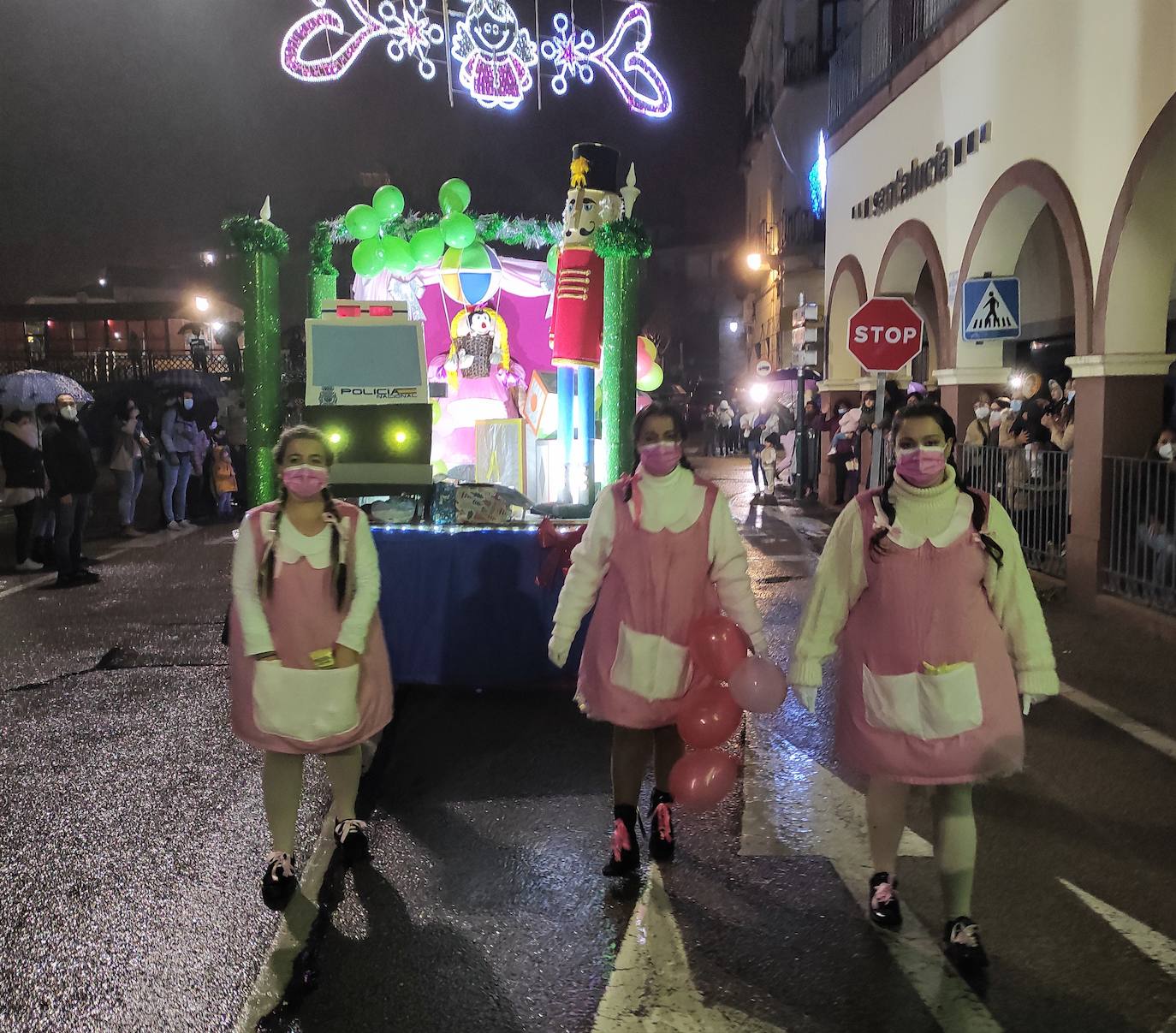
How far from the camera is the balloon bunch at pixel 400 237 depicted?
9742 millimetres

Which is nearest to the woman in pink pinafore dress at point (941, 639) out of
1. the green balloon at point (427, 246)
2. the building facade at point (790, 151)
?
the green balloon at point (427, 246)

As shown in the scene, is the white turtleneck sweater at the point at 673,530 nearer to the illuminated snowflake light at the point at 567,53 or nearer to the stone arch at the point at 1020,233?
the stone arch at the point at 1020,233

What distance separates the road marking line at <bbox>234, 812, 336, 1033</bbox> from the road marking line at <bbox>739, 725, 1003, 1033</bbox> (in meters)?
1.67

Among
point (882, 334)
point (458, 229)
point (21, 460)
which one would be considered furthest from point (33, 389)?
point (882, 334)

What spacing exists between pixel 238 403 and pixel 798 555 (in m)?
20.1

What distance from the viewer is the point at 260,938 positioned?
3559mm

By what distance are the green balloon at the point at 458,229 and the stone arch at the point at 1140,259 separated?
5.57 metres

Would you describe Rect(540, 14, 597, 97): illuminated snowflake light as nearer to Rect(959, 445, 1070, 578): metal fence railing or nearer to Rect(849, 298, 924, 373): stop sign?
Rect(849, 298, 924, 373): stop sign

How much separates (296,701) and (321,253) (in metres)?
6.45

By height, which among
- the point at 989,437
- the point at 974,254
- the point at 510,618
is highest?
the point at 974,254

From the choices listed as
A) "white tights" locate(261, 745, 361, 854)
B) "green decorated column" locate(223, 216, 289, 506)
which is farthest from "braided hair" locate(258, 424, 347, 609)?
"green decorated column" locate(223, 216, 289, 506)

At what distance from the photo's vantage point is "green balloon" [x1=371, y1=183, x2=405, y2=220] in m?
9.95

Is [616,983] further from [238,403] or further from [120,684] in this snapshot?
[238,403]

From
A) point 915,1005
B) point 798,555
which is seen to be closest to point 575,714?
point 915,1005
